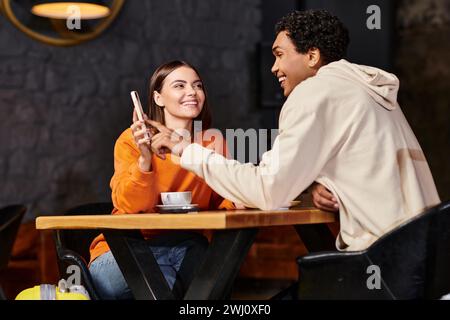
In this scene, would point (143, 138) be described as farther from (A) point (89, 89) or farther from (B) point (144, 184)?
(A) point (89, 89)

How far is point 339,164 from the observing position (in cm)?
254

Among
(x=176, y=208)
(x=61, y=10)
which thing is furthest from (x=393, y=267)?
(x=61, y=10)

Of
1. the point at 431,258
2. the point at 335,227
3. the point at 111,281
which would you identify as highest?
the point at 431,258

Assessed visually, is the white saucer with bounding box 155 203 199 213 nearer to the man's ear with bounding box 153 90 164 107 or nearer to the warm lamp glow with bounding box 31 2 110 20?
the man's ear with bounding box 153 90 164 107

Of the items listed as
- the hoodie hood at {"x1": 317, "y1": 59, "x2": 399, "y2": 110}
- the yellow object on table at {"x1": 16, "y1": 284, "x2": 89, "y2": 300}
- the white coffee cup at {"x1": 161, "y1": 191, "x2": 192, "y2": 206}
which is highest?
the hoodie hood at {"x1": 317, "y1": 59, "x2": 399, "y2": 110}

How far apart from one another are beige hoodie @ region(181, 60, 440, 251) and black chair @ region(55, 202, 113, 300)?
625 millimetres

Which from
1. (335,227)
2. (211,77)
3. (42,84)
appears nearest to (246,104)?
(211,77)

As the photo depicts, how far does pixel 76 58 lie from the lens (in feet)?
17.5

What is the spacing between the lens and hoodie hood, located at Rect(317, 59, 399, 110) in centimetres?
262

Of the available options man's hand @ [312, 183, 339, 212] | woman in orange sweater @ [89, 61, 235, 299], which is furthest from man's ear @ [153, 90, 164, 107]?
man's hand @ [312, 183, 339, 212]

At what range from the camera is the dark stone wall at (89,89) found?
504cm

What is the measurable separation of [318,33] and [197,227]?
0.93m

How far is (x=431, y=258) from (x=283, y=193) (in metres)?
0.47
